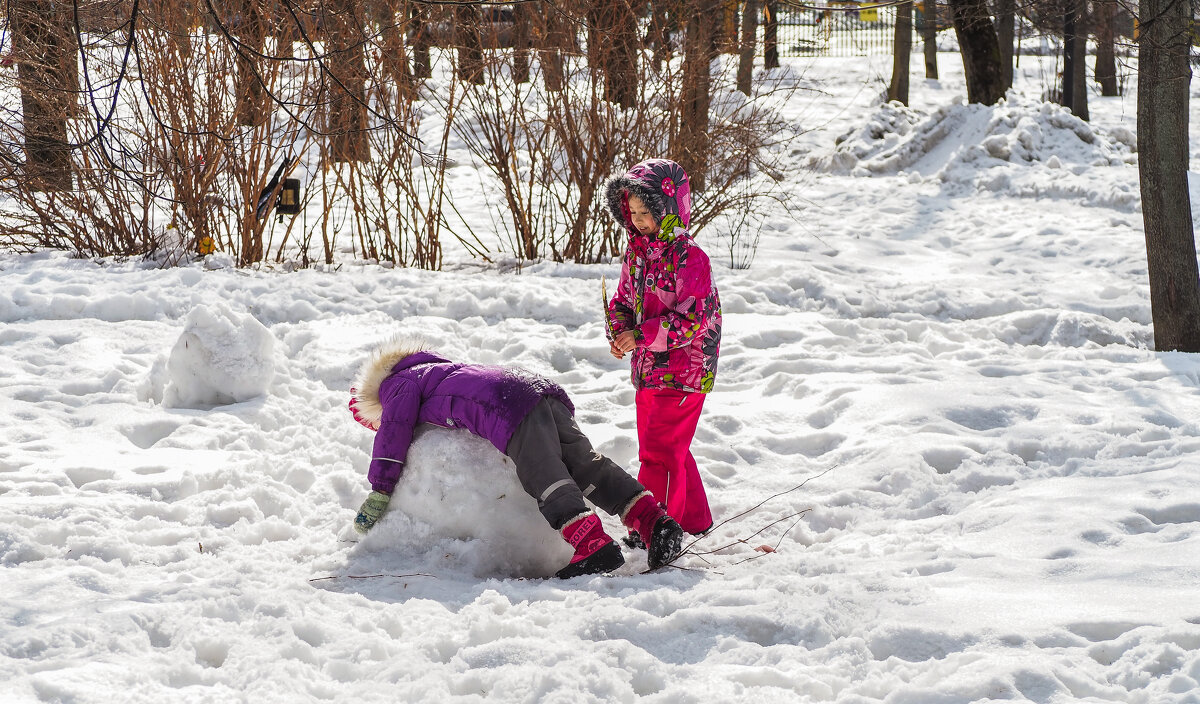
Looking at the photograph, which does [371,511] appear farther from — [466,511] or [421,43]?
[421,43]

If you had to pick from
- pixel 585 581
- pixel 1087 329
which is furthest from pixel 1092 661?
pixel 1087 329

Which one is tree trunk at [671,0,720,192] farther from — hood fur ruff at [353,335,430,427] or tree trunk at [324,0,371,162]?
hood fur ruff at [353,335,430,427]

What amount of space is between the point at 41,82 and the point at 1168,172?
7.29 meters

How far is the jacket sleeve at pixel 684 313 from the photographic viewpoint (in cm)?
363

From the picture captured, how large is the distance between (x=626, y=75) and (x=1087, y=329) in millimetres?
3791

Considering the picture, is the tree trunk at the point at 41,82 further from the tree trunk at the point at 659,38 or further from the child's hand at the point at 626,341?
the child's hand at the point at 626,341

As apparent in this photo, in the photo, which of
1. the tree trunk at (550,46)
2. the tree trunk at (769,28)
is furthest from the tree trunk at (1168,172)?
the tree trunk at (550,46)

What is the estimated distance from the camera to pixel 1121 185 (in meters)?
10.9

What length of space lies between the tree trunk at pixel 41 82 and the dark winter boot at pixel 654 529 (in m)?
5.28

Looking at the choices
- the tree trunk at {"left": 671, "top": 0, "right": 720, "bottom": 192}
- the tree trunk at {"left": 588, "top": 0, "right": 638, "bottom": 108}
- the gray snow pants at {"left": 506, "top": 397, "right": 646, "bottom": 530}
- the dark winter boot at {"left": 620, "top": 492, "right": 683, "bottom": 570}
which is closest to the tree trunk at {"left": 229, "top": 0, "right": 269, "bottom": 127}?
the tree trunk at {"left": 588, "top": 0, "right": 638, "bottom": 108}

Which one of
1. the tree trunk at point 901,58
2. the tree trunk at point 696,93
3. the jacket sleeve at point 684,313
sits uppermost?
the tree trunk at point 901,58

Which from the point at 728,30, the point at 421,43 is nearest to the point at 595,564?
the point at 421,43

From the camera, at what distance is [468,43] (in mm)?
7738

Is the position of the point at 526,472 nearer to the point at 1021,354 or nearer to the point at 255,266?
the point at 1021,354
